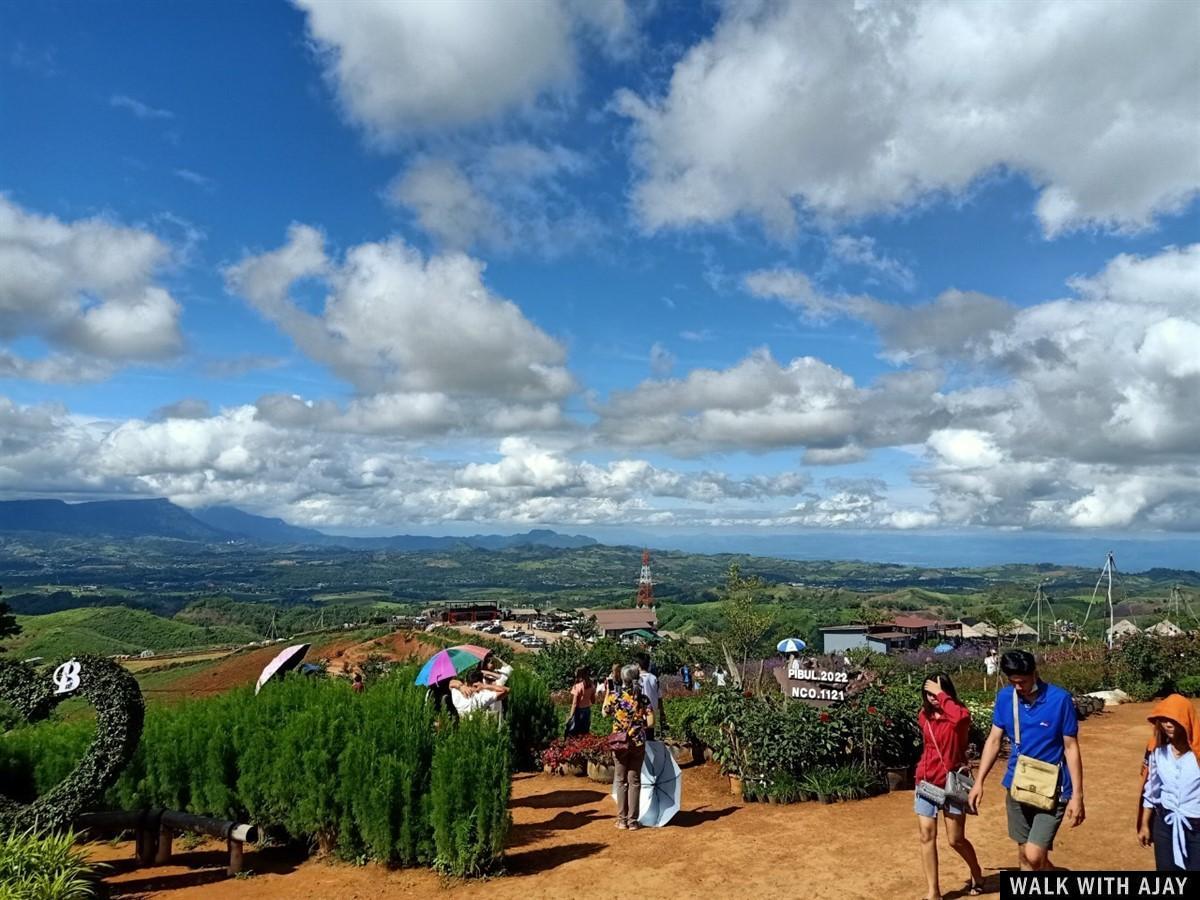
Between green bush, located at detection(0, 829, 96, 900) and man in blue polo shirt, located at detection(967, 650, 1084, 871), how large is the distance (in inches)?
263

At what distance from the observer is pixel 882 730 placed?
9.21 meters

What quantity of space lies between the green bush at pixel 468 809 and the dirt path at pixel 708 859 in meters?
0.21

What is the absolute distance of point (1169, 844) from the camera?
451 cm

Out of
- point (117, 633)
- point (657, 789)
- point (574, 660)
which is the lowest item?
point (117, 633)

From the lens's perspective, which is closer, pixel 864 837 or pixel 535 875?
pixel 535 875

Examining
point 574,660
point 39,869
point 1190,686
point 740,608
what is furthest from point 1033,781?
point 740,608

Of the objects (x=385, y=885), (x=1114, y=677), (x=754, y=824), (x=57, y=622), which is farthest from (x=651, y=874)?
(x=57, y=622)

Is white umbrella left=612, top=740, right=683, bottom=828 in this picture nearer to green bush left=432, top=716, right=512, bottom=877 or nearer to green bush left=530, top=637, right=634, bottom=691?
green bush left=432, top=716, right=512, bottom=877

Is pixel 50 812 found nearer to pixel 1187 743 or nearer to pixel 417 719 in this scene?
pixel 417 719

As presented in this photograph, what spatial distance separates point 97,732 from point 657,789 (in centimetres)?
534

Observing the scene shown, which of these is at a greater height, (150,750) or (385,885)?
(150,750)

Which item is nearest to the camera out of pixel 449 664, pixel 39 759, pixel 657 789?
pixel 657 789

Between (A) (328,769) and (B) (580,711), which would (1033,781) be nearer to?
(A) (328,769)

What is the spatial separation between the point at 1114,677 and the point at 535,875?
15.4m
